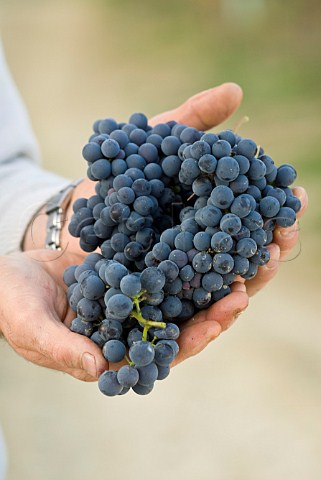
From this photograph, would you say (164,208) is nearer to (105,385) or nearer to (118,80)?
(105,385)

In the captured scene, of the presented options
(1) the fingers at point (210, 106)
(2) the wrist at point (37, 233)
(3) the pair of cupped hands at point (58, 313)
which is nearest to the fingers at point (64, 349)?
(3) the pair of cupped hands at point (58, 313)

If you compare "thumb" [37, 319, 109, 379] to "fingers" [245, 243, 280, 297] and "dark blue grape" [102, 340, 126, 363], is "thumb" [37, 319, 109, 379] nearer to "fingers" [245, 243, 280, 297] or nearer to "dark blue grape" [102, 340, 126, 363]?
"dark blue grape" [102, 340, 126, 363]

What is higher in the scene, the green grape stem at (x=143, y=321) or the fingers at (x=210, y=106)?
the fingers at (x=210, y=106)

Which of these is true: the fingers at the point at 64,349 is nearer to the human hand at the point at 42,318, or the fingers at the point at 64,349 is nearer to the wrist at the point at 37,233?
the human hand at the point at 42,318

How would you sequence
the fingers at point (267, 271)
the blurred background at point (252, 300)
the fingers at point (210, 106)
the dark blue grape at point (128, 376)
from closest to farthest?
the dark blue grape at point (128, 376)
the fingers at point (267, 271)
the fingers at point (210, 106)
the blurred background at point (252, 300)

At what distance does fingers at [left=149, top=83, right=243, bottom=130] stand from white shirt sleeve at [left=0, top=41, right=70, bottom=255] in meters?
0.31

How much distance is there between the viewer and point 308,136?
7.55 feet

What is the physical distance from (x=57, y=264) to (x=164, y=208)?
0.22 metres

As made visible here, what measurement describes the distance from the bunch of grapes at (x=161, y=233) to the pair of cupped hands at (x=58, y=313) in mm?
23

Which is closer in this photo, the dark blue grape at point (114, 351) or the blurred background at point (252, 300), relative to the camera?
the dark blue grape at point (114, 351)

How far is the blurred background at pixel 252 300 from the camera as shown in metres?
1.66

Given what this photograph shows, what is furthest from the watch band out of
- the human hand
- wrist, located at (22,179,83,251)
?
the human hand

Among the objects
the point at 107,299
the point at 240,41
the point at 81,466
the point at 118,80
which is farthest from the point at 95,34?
the point at 107,299

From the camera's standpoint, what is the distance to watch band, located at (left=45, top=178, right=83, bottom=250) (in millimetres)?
1102
